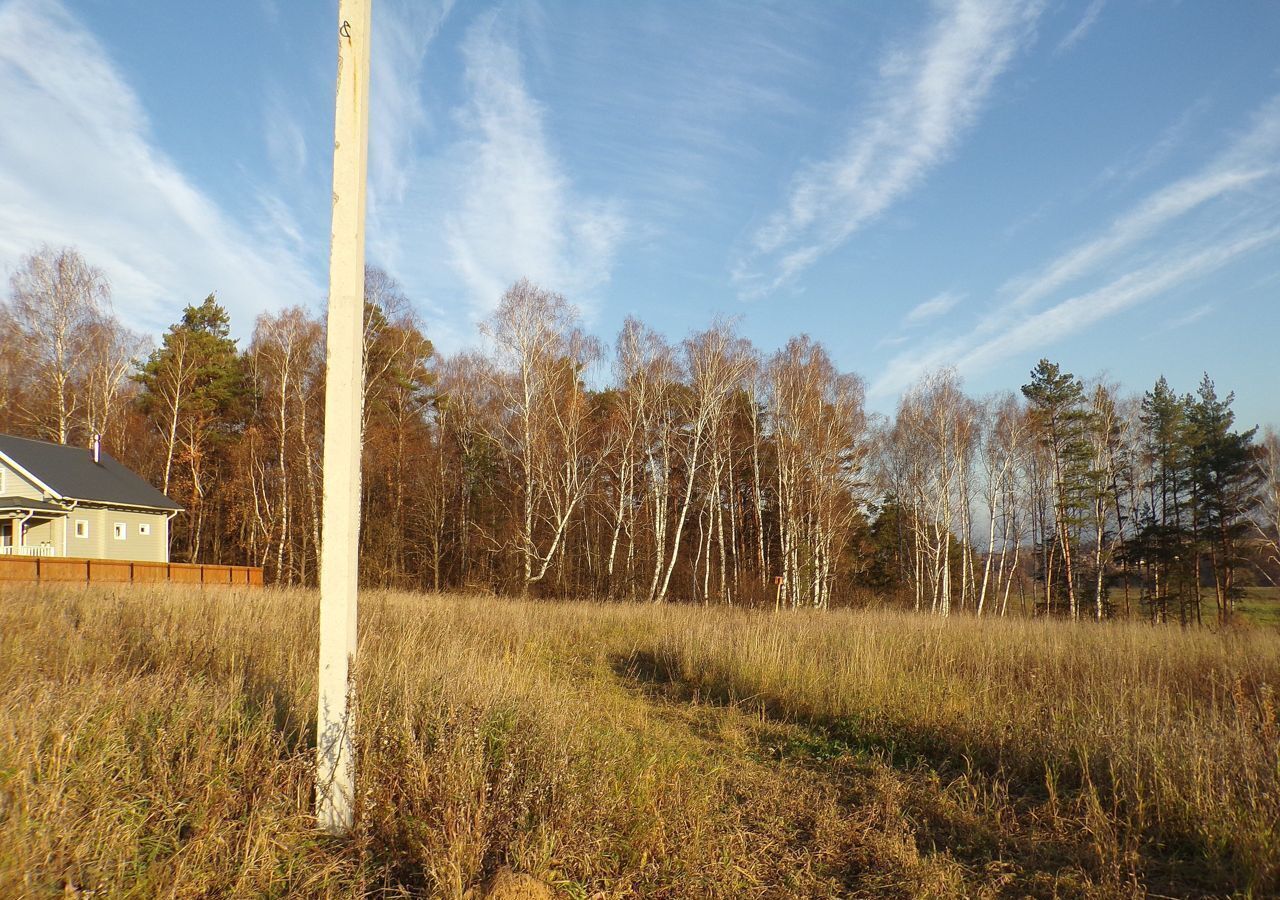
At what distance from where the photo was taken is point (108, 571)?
17344 millimetres

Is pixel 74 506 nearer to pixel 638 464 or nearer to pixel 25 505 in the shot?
pixel 25 505

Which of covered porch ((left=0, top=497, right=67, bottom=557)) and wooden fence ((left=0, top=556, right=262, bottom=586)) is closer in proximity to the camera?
wooden fence ((left=0, top=556, right=262, bottom=586))

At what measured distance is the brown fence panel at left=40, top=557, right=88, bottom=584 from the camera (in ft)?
53.2

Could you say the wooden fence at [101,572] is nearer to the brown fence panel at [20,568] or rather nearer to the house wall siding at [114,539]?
the brown fence panel at [20,568]

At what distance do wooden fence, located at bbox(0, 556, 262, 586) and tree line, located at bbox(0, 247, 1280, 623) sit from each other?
4556 mm

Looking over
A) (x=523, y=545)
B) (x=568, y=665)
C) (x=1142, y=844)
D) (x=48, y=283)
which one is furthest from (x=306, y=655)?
(x=48, y=283)

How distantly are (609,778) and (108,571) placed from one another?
60.6ft

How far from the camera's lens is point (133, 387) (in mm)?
35469

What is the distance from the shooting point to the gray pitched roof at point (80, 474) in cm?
2390

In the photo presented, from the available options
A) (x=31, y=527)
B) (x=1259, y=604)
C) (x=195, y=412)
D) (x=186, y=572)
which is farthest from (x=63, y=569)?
(x=1259, y=604)

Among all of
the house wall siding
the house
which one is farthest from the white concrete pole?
the house wall siding

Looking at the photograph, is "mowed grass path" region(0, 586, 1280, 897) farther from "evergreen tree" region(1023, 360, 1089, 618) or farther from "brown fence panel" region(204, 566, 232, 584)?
"evergreen tree" region(1023, 360, 1089, 618)

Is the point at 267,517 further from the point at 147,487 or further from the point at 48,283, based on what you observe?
the point at 48,283

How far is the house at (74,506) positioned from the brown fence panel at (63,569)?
7.86 metres
